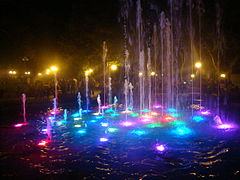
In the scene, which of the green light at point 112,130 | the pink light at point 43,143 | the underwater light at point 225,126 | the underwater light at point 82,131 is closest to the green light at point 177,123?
the underwater light at point 225,126

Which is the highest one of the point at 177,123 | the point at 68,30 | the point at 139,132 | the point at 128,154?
the point at 68,30

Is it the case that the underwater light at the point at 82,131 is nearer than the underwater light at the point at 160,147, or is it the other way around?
the underwater light at the point at 160,147

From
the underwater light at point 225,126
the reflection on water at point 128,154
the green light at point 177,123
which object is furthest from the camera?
the green light at point 177,123

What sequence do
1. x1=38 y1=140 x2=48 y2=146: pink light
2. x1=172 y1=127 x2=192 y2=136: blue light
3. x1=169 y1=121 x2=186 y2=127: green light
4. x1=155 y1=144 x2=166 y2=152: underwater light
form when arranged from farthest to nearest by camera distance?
1. x1=169 y1=121 x2=186 y2=127: green light
2. x1=172 y1=127 x2=192 y2=136: blue light
3. x1=38 y1=140 x2=48 y2=146: pink light
4. x1=155 y1=144 x2=166 y2=152: underwater light

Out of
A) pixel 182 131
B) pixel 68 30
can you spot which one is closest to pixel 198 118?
pixel 182 131

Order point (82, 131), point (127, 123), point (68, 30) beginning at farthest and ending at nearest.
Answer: point (68, 30), point (127, 123), point (82, 131)

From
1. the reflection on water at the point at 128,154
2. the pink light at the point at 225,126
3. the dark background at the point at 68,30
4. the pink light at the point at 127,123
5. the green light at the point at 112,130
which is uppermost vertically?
the dark background at the point at 68,30

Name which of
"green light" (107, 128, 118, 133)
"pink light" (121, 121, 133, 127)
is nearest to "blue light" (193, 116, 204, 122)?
"pink light" (121, 121, 133, 127)

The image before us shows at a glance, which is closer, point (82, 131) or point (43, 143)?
point (43, 143)

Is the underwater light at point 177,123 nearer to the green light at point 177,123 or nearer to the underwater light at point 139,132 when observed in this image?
the green light at point 177,123

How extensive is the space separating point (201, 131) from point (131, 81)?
85.4ft

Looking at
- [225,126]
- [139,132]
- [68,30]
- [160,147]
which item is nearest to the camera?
[160,147]

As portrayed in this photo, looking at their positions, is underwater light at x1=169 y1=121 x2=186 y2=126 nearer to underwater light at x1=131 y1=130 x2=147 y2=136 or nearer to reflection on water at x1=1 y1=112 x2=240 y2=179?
reflection on water at x1=1 y1=112 x2=240 y2=179

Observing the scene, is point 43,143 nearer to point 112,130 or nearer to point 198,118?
point 112,130
